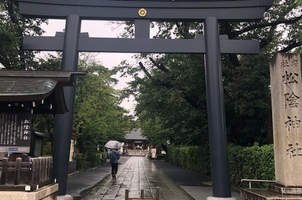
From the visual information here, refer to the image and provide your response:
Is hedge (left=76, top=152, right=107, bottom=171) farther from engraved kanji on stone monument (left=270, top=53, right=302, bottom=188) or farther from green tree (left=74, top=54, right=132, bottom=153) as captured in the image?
engraved kanji on stone monument (left=270, top=53, right=302, bottom=188)

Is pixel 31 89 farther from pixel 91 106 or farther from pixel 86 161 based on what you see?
pixel 86 161

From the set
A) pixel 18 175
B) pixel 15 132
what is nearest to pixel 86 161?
pixel 15 132

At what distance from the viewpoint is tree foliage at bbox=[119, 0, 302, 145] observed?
11805 mm

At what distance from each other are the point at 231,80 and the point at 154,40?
20.5ft

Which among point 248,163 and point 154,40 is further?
point 248,163

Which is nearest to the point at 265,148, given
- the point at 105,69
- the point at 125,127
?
the point at 105,69

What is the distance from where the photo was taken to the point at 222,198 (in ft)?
27.9

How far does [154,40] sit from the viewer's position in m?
9.68

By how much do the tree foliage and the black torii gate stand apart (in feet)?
8.05

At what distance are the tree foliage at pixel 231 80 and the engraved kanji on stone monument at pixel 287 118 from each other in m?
4.18

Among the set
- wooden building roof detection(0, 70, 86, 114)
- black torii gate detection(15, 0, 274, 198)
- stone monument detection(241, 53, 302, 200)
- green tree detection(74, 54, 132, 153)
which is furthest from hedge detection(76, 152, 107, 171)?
stone monument detection(241, 53, 302, 200)

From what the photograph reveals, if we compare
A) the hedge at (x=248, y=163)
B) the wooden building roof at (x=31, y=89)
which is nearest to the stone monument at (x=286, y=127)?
the hedge at (x=248, y=163)

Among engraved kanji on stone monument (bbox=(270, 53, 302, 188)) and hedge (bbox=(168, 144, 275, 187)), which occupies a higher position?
engraved kanji on stone monument (bbox=(270, 53, 302, 188))

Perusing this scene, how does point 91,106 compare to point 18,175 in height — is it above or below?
above
